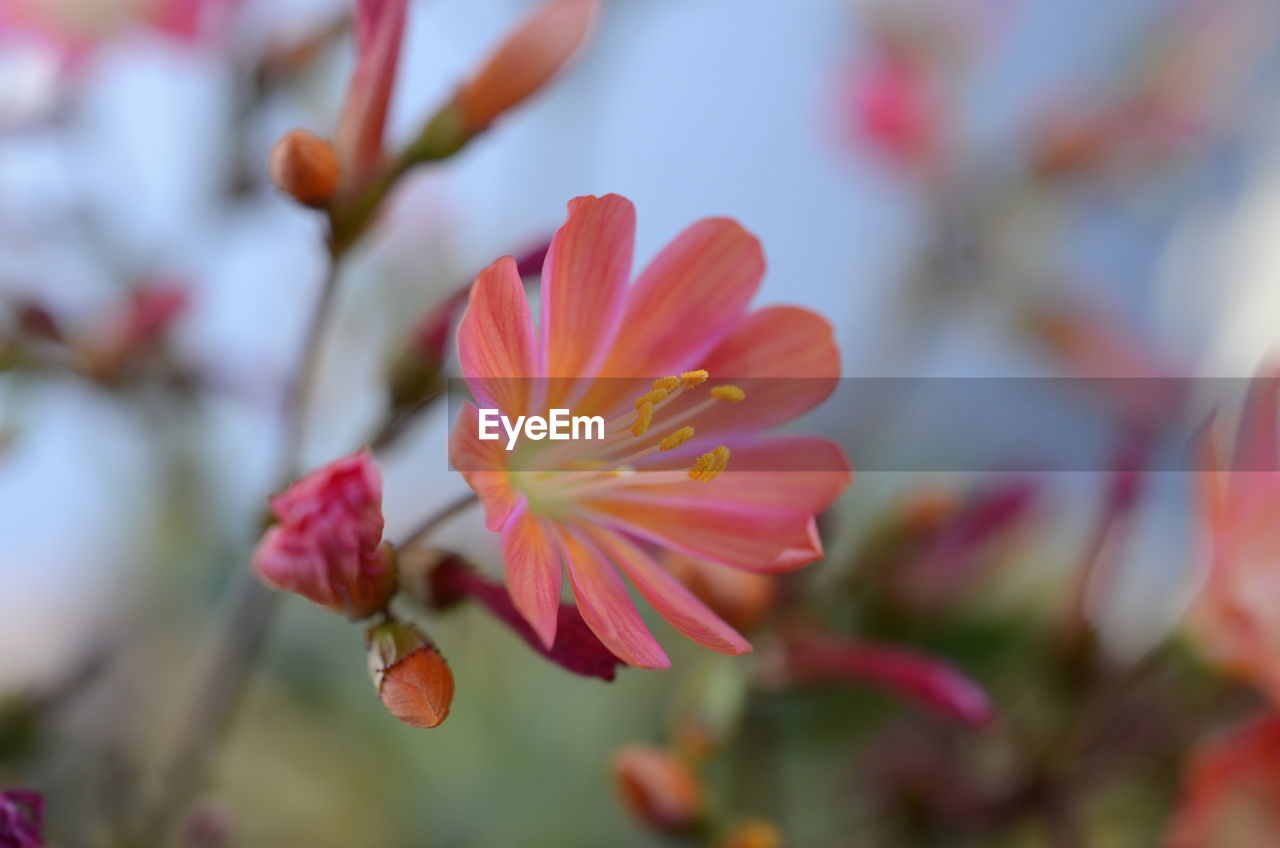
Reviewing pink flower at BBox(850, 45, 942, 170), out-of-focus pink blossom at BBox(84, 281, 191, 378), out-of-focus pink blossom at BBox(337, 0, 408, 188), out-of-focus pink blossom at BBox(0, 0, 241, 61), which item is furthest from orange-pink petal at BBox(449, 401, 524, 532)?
pink flower at BBox(850, 45, 942, 170)

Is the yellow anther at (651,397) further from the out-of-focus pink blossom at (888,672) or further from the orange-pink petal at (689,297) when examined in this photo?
the out-of-focus pink blossom at (888,672)

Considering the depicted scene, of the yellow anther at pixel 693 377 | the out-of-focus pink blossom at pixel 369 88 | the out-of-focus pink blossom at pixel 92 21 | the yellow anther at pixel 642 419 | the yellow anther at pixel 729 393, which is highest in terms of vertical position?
the out-of-focus pink blossom at pixel 92 21

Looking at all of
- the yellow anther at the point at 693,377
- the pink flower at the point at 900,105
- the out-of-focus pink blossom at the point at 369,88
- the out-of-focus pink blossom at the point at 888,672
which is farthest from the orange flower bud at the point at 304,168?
the pink flower at the point at 900,105

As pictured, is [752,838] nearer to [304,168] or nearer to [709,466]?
[709,466]

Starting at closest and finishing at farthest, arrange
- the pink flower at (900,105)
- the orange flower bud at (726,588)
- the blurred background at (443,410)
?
the orange flower bud at (726,588)
the blurred background at (443,410)
the pink flower at (900,105)

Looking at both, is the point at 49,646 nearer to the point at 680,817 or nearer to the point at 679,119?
the point at 680,817

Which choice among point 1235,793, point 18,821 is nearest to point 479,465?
point 18,821

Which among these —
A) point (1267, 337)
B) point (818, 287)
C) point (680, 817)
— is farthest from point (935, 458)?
point (680, 817)

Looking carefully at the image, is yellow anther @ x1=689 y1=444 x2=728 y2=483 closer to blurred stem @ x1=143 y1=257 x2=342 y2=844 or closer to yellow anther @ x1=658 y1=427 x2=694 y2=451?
yellow anther @ x1=658 y1=427 x2=694 y2=451
